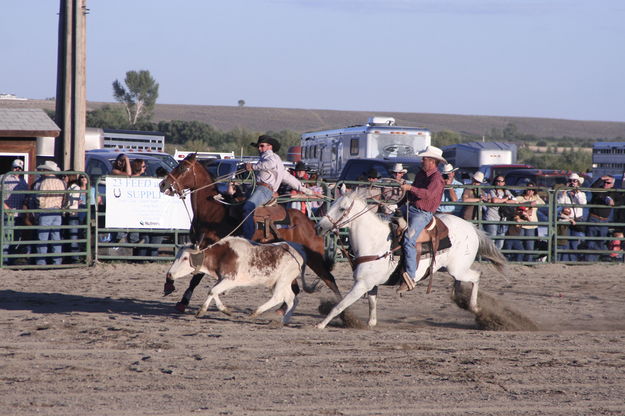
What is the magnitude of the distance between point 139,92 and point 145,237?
7745 cm

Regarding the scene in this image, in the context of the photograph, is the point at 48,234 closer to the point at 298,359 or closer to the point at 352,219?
the point at 352,219

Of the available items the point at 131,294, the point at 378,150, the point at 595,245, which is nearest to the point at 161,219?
the point at 131,294

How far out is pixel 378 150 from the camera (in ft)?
82.2

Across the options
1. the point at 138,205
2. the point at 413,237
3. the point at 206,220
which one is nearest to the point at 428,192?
the point at 413,237

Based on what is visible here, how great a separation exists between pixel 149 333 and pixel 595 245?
36.0 feet

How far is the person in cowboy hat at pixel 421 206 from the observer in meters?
9.23

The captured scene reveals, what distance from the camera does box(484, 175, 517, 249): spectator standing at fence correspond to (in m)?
16.2

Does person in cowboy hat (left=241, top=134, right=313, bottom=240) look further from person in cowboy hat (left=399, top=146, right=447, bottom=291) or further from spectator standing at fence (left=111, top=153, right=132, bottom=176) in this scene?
spectator standing at fence (left=111, top=153, right=132, bottom=176)

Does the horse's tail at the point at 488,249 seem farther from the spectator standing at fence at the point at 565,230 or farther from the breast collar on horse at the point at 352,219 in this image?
the spectator standing at fence at the point at 565,230

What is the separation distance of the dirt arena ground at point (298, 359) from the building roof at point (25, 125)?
4828mm

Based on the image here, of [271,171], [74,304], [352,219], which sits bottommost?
[74,304]

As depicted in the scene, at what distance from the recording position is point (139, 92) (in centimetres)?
9012

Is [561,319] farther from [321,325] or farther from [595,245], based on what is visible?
[595,245]

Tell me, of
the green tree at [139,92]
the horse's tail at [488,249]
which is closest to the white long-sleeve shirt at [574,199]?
the horse's tail at [488,249]
